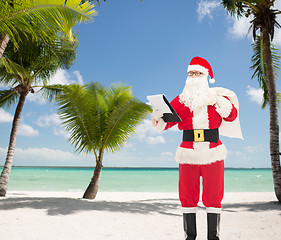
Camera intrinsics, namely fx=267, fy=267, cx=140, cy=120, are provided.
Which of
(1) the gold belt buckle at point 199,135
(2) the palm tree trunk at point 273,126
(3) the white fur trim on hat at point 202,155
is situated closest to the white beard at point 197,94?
(1) the gold belt buckle at point 199,135

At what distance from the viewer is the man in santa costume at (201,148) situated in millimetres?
2639

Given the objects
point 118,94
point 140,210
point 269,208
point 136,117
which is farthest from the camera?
point 118,94

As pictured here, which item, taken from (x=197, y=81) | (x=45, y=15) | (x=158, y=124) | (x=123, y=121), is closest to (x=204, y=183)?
(x=158, y=124)

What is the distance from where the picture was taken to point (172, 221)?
16.7 feet

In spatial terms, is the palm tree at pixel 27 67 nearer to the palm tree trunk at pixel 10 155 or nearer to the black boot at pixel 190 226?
the palm tree trunk at pixel 10 155

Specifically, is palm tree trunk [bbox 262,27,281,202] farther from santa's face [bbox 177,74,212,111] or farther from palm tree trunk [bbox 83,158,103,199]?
santa's face [bbox 177,74,212,111]

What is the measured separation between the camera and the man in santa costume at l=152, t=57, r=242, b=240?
2.64 m

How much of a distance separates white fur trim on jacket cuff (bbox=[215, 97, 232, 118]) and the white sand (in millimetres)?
2198

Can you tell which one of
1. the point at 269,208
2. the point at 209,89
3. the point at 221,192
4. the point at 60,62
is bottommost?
the point at 269,208

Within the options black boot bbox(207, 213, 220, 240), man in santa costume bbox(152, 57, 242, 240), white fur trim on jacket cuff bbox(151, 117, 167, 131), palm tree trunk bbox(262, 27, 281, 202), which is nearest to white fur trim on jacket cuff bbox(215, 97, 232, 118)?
man in santa costume bbox(152, 57, 242, 240)

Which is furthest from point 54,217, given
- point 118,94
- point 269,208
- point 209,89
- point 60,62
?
point 60,62

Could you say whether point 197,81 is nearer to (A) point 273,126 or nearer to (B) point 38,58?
(A) point 273,126

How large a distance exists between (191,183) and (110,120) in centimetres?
503

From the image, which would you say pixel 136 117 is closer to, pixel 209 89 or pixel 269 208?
pixel 269 208
